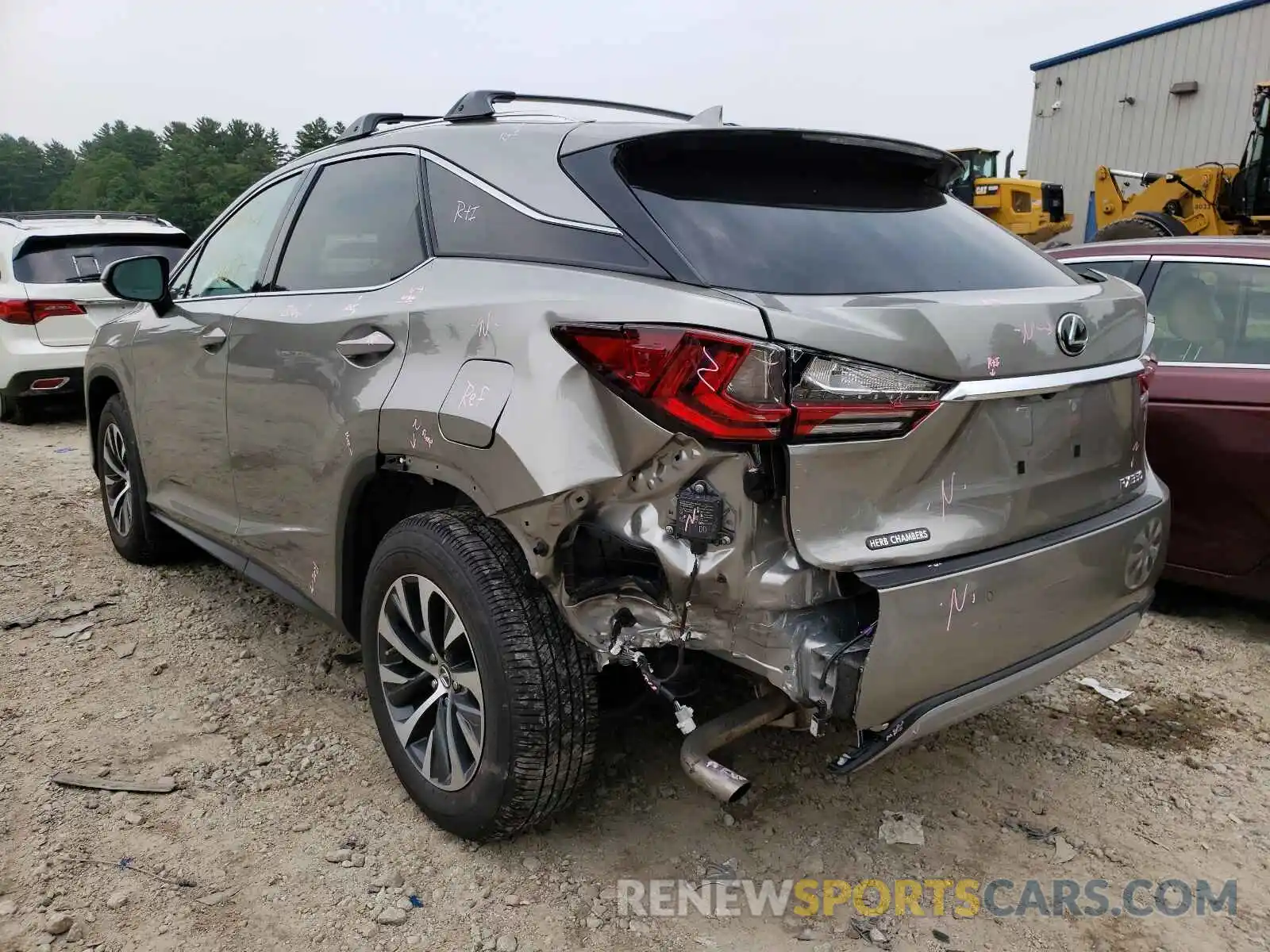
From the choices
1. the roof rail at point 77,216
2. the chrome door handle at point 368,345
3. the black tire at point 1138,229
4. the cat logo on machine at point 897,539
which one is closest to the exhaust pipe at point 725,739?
the cat logo on machine at point 897,539

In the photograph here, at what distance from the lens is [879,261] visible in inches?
Result: 84.4

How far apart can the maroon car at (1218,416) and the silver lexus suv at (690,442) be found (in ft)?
4.01

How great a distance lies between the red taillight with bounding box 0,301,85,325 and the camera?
7.39 m

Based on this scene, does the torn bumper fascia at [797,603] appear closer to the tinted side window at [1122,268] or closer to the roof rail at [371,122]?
the roof rail at [371,122]

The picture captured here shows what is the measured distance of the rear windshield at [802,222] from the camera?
6.58ft

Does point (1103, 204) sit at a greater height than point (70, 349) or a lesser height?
greater

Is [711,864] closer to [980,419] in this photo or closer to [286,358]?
[980,419]

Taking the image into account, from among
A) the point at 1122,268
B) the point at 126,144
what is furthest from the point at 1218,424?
the point at 126,144

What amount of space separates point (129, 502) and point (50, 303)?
411 cm

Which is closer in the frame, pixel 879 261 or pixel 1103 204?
pixel 879 261

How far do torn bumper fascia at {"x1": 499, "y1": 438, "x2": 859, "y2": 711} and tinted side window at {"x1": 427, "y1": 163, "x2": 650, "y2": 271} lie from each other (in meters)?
0.48

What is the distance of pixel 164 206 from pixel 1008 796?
4653 centimetres

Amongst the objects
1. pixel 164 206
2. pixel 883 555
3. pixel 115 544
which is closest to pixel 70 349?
pixel 115 544

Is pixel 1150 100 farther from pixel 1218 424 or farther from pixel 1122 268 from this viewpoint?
pixel 1218 424
